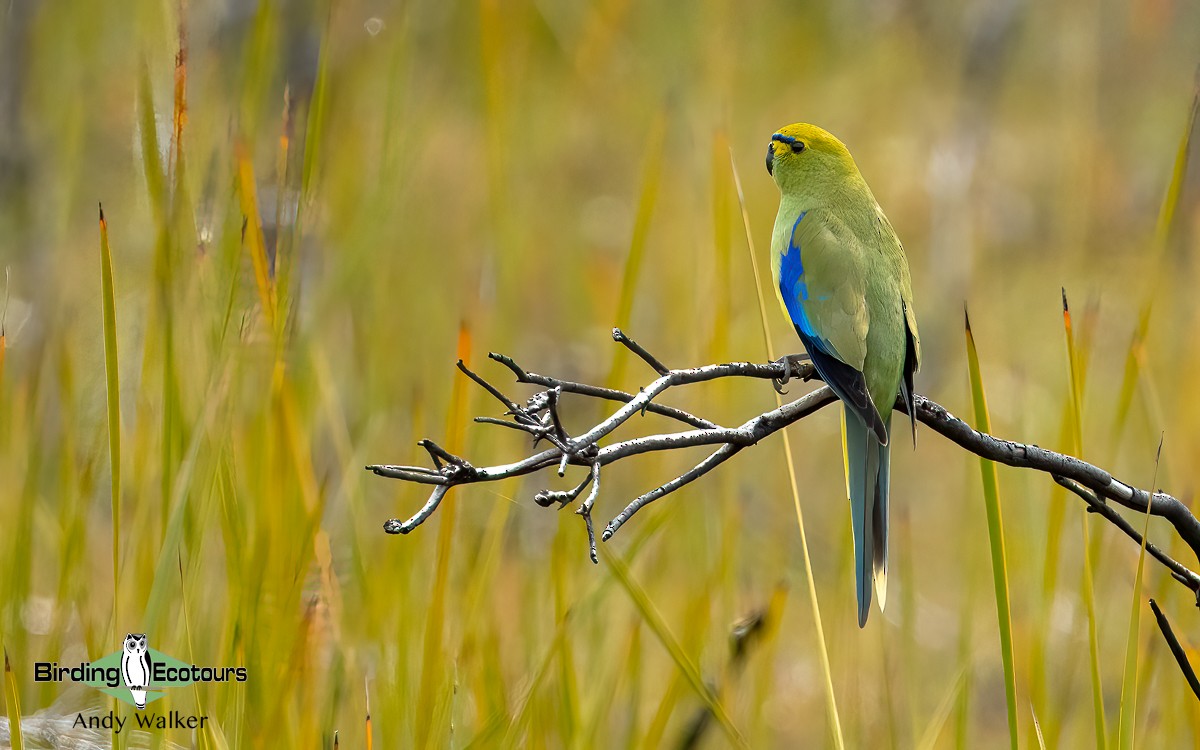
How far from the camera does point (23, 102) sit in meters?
2.90

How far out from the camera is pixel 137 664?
1304mm

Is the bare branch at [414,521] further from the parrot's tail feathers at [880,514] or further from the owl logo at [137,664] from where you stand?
the parrot's tail feathers at [880,514]

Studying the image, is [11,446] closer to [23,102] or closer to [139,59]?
[139,59]

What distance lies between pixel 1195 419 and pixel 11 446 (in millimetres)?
2387

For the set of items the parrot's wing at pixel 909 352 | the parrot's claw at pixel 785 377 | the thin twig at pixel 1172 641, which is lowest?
the thin twig at pixel 1172 641

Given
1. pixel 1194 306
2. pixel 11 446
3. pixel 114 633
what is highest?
pixel 1194 306

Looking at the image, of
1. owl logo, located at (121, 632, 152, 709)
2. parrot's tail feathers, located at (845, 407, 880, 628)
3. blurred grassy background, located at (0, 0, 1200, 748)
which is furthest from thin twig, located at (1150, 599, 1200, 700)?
owl logo, located at (121, 632, 152, 709)

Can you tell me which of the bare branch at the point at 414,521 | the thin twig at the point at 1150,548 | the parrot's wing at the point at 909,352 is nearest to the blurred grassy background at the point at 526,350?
the parrot's wing at the point at 909,352

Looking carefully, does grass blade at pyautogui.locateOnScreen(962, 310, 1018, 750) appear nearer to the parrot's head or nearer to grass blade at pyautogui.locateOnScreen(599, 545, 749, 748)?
grass blade at pyautogui.locateOnScreen(599, 545, 749, 748)

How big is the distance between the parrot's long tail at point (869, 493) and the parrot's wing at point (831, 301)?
83 millimetres

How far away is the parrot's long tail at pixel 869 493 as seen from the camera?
159 centimetres

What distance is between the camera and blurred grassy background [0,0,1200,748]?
4.55ft

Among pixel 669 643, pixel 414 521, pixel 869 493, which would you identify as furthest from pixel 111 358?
pixel 869 493

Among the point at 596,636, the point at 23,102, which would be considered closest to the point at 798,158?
the point at 596,636
